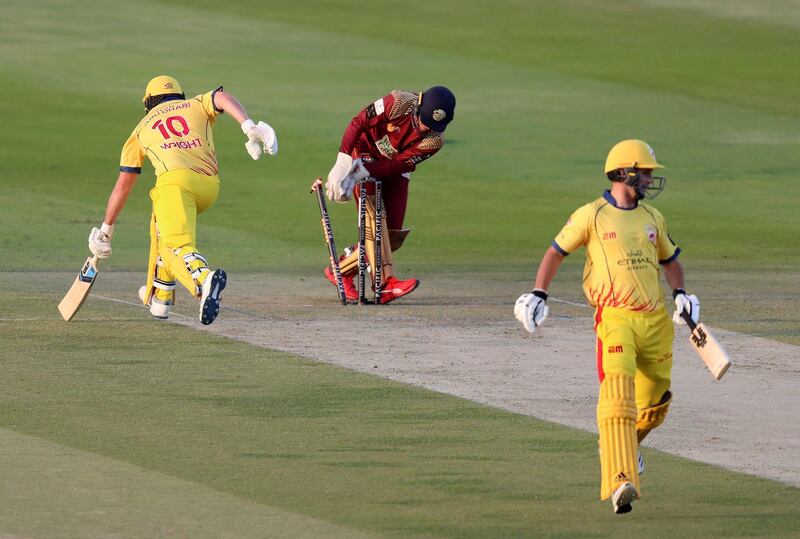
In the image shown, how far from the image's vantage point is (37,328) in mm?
13688

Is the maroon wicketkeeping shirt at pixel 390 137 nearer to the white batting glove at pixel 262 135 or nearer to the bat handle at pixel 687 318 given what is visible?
the white batting glove at pixel 262 135

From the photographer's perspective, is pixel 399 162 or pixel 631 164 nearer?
pixel 631 164

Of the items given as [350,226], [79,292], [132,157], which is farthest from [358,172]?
[350,226]

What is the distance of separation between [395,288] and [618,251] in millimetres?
6466

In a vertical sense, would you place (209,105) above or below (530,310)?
below

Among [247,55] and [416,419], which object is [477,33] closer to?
[247,55]

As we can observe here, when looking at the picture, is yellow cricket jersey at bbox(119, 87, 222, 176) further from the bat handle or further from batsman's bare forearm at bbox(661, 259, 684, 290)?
the bat handle

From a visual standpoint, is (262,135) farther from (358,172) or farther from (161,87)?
(358,172)

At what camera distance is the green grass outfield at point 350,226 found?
8.74m

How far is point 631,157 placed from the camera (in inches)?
351

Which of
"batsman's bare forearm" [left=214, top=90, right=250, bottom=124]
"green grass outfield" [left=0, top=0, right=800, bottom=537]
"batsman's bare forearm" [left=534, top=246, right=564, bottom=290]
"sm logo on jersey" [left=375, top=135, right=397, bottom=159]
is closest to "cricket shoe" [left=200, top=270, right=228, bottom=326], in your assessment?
"green grass outfield" [left=0, top=0, right=800, bottom=537]

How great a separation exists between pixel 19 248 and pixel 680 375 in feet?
28.8

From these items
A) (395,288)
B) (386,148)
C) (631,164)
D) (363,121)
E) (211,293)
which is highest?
(631,164)

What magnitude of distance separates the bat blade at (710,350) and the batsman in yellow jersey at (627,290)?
9cm
